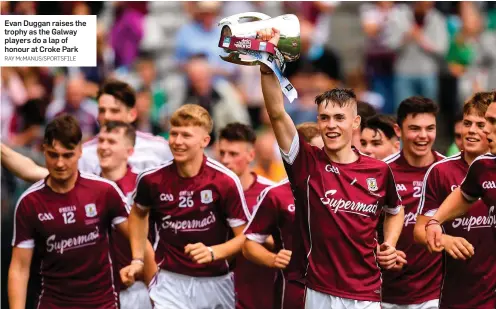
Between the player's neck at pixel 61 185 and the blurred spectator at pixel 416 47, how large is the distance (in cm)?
874

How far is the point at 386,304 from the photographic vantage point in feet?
35.2

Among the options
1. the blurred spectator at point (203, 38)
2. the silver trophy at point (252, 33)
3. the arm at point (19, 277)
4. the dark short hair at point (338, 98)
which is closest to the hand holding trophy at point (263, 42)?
the silver trophy at point (252, 33)

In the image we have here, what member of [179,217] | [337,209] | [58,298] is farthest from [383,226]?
[58,298]

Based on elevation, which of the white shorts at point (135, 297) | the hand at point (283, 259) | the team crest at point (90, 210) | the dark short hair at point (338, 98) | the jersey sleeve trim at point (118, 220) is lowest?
the white shorts at point (135, 297)

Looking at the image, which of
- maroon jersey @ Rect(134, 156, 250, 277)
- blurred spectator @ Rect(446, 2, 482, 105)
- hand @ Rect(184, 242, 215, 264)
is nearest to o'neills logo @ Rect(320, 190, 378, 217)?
hand @ Rect(184, 242, 215, 264)

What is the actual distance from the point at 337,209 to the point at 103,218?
7.54ft

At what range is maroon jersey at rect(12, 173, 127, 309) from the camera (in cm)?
1006

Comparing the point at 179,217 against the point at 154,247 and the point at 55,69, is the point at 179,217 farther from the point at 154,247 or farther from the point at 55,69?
the point at 55,69

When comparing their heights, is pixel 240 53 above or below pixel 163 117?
above

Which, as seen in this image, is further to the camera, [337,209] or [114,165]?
[114,165]

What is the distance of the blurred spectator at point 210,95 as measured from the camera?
55.0ft

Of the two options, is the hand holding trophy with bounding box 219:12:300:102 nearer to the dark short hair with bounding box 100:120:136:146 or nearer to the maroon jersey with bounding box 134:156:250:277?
the maroon jersey with bounding box 134:156:250:277

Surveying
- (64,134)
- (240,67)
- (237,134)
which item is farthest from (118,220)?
(240,67)

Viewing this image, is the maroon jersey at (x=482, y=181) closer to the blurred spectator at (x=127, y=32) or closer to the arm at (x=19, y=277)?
the arm at (x=19, y=277)
